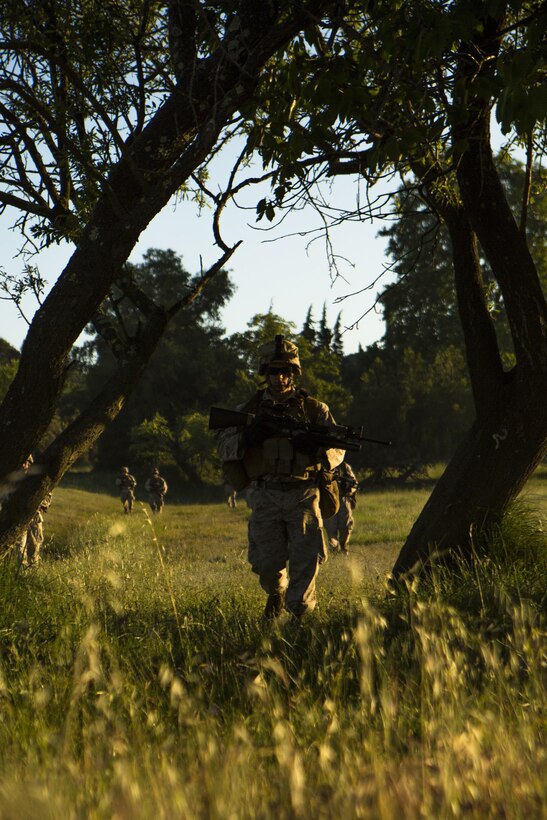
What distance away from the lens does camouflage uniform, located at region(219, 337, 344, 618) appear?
6.14 meters

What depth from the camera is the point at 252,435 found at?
6234 millimetres

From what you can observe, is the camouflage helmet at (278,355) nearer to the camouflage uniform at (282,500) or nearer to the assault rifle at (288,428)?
the camouflage uniform at (282,500)

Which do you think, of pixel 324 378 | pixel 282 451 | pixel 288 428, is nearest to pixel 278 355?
pixel 288 428

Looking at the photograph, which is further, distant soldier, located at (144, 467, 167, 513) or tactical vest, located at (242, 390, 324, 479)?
distant soldier, located at (144, 467, 167, 513)

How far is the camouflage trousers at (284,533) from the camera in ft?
20.4

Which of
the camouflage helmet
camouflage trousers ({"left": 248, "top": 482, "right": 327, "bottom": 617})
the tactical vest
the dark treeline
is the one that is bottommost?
camouflage trousers ({"left": 248, "top": 482, "right": 327, "bottom": 617})

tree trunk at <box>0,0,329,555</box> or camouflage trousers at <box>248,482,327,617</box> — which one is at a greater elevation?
tree trunk at <box>0,0,329,555</box>

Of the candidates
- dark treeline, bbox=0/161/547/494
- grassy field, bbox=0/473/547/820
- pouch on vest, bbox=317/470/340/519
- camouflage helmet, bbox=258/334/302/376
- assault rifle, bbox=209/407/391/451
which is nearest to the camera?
grassy field, bbox=0/473/547/820

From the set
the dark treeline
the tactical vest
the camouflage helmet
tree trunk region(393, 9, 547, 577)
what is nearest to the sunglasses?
the camouflage helmet

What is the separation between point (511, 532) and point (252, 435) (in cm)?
230

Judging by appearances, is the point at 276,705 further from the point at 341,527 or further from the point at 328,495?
the point at 341,527

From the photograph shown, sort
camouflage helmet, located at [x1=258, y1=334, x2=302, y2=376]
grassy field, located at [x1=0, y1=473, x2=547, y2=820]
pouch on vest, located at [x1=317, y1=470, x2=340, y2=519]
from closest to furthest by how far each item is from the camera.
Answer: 1. grassy field, located at [x1=0, y1=473, x2=547, y2=820]
2. camouflage helmet, located at [x1=258, y1=334, x2=302, y2=376]
3. pouch on vest, located at [x1=317, y1=470, x2=340, y2=519]

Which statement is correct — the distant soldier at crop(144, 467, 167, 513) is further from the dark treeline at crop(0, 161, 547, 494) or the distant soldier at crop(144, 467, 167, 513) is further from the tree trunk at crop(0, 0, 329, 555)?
the tree trunk at crop(0, 0, 329, 555)

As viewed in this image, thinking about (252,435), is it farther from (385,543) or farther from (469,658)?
(385,543)
